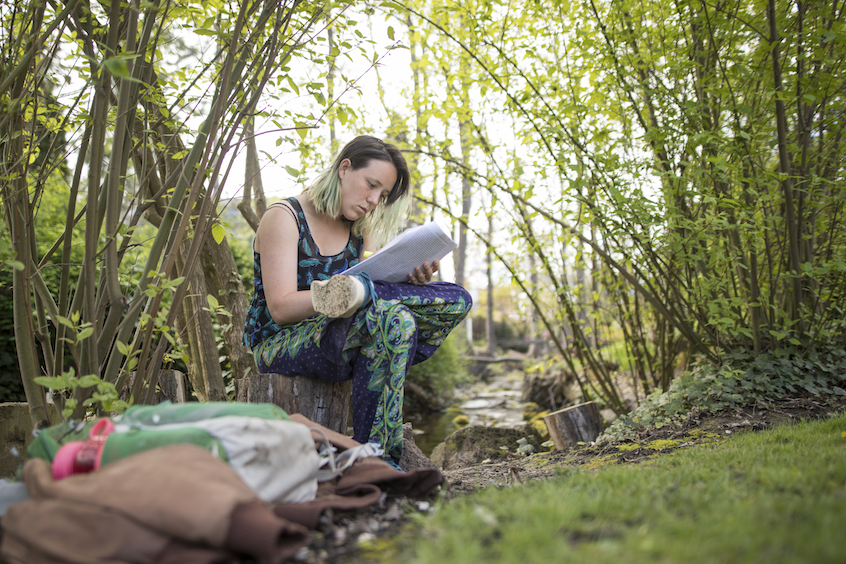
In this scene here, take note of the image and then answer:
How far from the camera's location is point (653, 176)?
3465 mm

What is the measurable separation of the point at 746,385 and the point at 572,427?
3.56 ft

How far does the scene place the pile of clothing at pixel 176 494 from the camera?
1.09 meters

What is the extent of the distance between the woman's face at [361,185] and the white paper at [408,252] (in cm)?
43

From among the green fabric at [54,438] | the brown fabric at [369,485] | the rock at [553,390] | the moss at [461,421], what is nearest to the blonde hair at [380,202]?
the brown fabric at [369,485]


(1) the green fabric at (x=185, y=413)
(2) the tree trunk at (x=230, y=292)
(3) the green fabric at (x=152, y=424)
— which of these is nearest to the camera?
(3) the green fabric at (x=152, y=424)

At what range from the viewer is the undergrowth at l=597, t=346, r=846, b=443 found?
3.25 meters

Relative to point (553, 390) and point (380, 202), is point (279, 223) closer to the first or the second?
point (380, 202)

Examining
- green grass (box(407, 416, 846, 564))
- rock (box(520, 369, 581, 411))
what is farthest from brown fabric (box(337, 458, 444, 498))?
rock (box(520, 369, 581, 411))

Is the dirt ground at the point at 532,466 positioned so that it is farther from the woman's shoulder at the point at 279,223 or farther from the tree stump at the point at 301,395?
the woman's shoulder at the point at 279,223

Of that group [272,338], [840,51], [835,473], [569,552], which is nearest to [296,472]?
[569,552]

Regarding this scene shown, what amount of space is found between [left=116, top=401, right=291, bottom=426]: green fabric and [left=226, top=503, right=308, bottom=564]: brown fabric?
13.7 inches

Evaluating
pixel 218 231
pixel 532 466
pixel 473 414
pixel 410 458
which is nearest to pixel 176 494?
pixel 218 231

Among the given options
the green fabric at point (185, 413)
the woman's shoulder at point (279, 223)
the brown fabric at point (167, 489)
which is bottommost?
the brown fabric at point (167, 489)

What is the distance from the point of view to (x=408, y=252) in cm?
227
